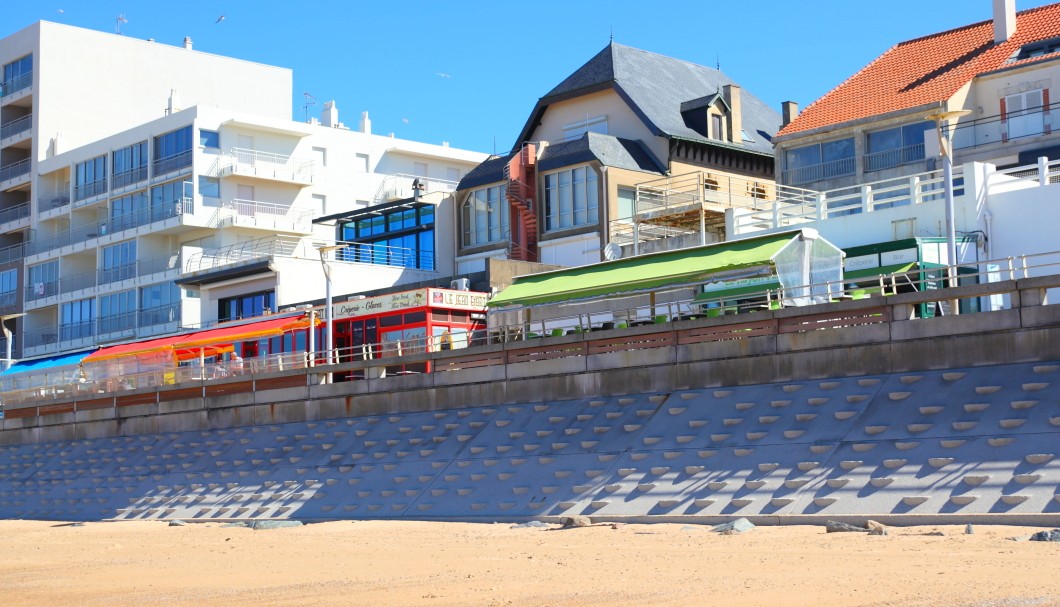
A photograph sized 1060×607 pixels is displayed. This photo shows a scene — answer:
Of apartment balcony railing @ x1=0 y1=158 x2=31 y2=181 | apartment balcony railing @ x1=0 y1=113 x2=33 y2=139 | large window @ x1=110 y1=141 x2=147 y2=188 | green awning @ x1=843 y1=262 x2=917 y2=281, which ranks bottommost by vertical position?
green awning @ x1=843 y1=262 x2=917 y2=281

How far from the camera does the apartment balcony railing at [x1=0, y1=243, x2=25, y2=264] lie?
7419 cm

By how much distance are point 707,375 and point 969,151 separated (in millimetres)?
19790

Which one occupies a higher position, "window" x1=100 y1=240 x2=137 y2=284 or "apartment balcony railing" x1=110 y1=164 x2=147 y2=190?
"apartment balcony railing" x1=110 y1=164 x2=147 y2=190

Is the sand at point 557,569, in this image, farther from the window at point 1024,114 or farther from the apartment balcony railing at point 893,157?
the window at point 1024,114

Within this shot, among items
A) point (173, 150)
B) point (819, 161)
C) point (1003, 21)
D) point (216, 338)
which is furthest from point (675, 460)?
point (173, 150)

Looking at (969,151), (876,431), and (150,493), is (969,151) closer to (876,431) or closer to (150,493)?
(876,431)

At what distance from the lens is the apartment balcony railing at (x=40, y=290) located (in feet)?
234

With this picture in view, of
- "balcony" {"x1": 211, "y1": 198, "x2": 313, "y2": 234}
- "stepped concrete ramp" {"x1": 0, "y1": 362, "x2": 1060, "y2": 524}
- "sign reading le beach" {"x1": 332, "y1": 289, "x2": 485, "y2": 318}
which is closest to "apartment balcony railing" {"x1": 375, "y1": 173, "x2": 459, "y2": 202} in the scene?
"balcony" {"x1": 211, "y1": 198, "x2": 313, "y2": 234}

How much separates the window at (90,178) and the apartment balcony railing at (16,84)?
5987 millimetres

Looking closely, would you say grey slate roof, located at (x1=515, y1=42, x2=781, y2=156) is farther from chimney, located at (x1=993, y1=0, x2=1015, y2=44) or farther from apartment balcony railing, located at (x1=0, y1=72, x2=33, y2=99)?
apartment balcony railing, located at (x1=0, y1=72, x2=33, y2=99)

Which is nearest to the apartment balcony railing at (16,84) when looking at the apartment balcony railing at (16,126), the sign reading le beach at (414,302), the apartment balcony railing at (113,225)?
the apartment balcony railing at (16,126)

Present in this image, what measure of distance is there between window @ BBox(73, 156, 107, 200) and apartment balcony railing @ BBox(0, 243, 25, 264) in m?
6.01

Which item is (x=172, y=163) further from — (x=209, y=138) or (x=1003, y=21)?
(x=1003, y=21)

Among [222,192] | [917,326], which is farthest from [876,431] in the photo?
[222,192]
